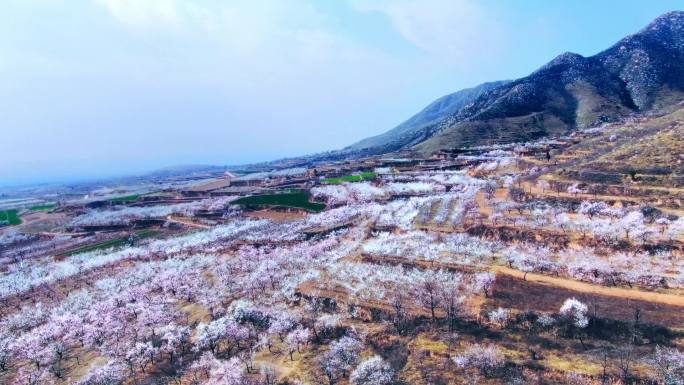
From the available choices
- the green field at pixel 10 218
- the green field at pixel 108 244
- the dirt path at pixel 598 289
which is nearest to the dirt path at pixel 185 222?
the green field at pixel 108 244

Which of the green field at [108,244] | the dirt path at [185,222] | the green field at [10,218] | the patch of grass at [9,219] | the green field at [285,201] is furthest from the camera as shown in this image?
the green field at [10,218]

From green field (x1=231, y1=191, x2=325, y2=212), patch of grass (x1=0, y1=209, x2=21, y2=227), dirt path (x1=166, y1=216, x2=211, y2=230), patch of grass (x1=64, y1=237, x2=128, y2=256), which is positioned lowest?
patch of grass (x1=64, y1=237, x2=128, y2=256)

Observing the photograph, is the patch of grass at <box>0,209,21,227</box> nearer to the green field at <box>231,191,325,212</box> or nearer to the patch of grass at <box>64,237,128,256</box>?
the patch of grass at <box>64,237,128,256</box>

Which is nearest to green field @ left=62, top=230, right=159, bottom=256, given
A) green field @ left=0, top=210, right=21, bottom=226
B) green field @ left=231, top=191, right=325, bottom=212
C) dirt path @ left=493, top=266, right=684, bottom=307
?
green field @ left=231, top=191, right=325, bottom=212

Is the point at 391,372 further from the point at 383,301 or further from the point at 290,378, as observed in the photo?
the point at 383,301

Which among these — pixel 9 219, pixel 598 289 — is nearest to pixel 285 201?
pixel 598 289

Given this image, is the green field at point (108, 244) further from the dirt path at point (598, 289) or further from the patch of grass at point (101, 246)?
the dirt path at point (598, 289)
